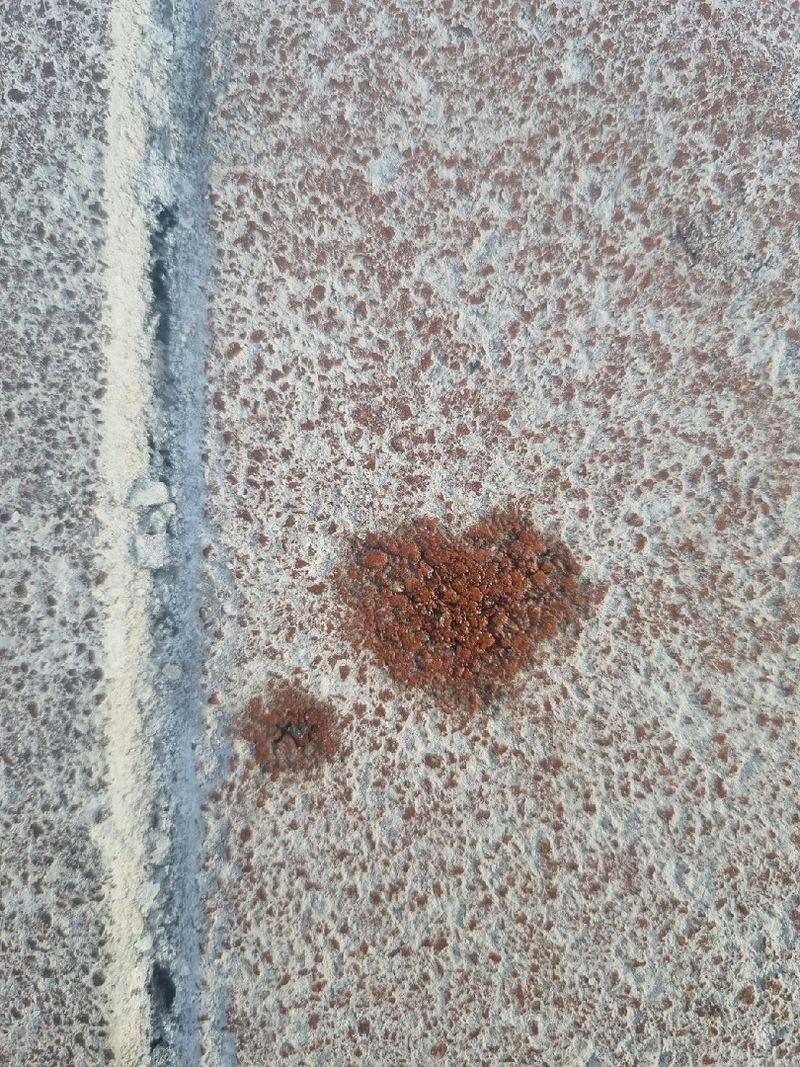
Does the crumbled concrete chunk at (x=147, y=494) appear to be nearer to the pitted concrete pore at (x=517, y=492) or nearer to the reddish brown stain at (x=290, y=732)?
the pitted concrete pore at (x=517, y=492)

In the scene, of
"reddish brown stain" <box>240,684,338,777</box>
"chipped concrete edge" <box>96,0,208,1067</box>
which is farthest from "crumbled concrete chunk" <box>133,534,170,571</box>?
"reddish brown stain" <box>240,684,338,777</box>

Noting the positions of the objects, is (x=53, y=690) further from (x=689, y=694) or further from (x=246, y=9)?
(x=246, y=9)

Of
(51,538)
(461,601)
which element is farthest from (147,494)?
(461,601)

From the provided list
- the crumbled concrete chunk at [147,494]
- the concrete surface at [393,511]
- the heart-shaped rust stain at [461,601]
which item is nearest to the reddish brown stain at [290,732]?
the concrete surface at [393,511]

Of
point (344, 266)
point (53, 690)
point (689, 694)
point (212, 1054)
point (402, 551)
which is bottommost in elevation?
point (212, 1054)

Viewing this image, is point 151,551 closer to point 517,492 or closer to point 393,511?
point 393,511

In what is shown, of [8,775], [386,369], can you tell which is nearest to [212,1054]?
[8,775]

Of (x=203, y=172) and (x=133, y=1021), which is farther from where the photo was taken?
(x=203, y=172)
